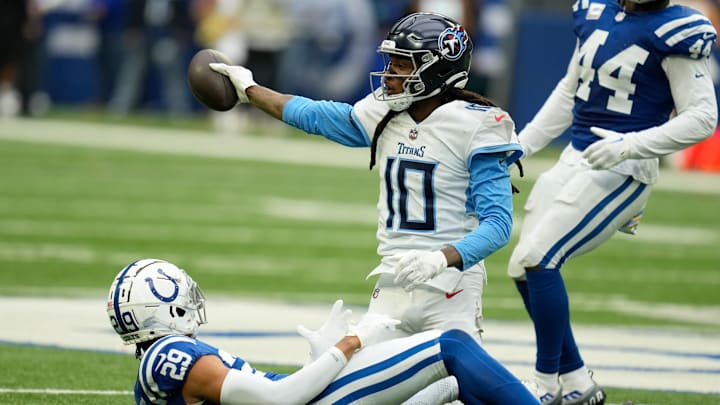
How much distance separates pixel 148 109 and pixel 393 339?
19480 mm

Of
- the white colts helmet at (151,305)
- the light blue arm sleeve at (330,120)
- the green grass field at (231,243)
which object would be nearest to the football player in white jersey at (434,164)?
the light blue arm sleeve at (330,120)

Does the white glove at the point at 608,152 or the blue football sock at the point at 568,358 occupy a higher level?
the white glove at the point at 608,152

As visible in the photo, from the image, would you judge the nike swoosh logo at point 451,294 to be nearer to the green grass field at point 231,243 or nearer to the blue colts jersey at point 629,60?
the blue colts jersey at point 629,60

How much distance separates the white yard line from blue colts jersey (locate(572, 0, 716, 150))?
1308 millimetres

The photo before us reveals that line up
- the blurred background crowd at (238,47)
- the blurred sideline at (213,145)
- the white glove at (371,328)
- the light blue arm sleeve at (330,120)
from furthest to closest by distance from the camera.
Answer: the blurred background crowd at (238,47)
the blurred sideline at (213,145)
the light blue arm sleeve at (330,120)
the white glove at (371,328)

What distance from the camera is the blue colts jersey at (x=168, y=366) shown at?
466 cm

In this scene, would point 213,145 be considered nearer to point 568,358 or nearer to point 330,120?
point 568,358

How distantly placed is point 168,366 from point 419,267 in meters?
0.92

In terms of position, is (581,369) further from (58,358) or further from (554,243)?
(58,358)

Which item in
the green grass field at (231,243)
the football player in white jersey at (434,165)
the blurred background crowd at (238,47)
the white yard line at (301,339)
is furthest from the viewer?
the blurred background crowd at (238,47)

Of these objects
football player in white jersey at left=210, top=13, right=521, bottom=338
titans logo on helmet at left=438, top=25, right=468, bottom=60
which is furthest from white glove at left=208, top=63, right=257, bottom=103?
titans logo on helmet at left=438, top=25, right=468, bottom=60

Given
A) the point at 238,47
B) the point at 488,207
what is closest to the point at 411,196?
the point at 488,207

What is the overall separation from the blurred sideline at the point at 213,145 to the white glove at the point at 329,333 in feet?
40.5

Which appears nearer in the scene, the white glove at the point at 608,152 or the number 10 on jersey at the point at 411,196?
the number 10 on jersey at the point at 411,196
